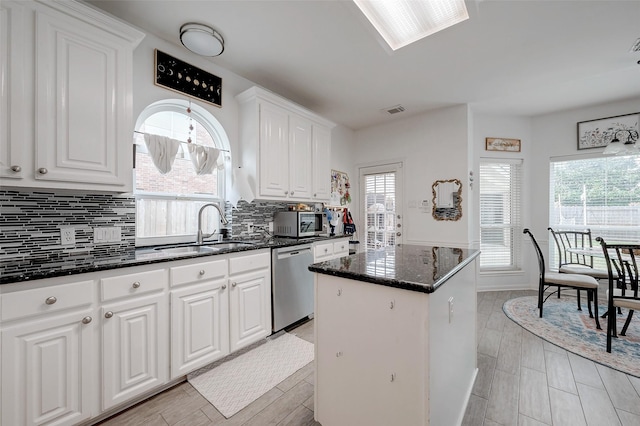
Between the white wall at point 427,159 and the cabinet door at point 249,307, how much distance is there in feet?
8.49

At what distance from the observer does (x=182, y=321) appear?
184 cm

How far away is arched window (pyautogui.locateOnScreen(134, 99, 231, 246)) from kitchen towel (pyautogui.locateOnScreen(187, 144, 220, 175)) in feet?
0.28

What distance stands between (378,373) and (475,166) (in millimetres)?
4056

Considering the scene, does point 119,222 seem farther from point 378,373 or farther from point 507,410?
point 507,410

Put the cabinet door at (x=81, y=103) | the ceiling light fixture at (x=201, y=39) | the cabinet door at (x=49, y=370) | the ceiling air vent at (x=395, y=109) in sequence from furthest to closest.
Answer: the ceiling air vent at (x=395, y=109), the ceiling light fixture at (x=201, y=39), the cabinet door at (x=81, y=103), the cabinet door at (x=49, y=370)

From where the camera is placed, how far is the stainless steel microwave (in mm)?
3098

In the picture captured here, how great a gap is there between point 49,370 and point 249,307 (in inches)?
48.2

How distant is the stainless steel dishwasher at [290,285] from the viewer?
A: 254cm

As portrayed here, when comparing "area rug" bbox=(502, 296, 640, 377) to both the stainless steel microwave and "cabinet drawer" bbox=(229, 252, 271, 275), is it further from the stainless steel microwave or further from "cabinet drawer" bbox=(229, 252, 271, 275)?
"cabinet drawer" bbox=(229, 252, 271, 275)

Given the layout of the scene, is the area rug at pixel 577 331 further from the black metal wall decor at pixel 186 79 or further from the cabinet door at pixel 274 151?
the black metal wall decor at pixel 186 79

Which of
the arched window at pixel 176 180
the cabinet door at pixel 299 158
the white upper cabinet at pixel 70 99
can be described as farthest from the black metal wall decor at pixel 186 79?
the cabinet door at pixel 299 158

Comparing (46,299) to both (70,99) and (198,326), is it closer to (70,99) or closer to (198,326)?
(198,326)

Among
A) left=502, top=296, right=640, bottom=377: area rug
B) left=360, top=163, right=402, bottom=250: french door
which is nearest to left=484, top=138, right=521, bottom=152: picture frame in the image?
left=360, top=163, right=402, bottom=250: french door

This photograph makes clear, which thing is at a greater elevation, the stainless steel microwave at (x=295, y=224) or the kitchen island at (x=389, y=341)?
the stainless steel microwave at (x=295, y=224)
